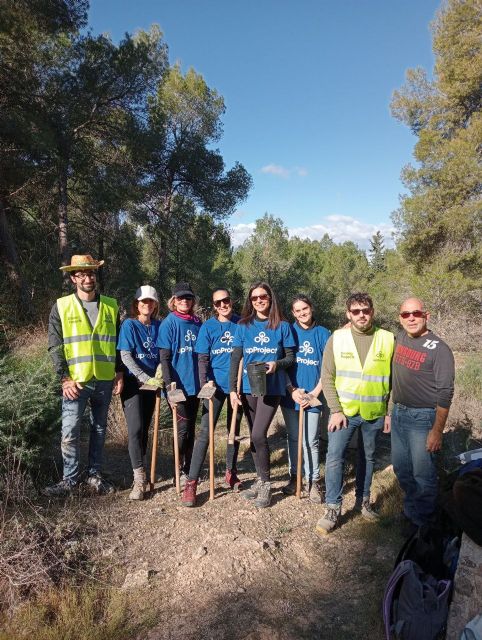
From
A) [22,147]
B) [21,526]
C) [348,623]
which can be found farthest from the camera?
[22,147]

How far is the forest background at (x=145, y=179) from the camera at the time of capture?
30.8ft

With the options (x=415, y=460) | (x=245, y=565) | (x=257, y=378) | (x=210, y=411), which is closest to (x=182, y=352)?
(x=210, y=411)

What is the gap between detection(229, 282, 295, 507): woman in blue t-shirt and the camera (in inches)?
149

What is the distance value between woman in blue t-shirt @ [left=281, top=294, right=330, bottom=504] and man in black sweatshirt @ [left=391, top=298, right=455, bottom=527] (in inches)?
35.5

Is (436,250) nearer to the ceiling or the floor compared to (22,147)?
nearer to the floor

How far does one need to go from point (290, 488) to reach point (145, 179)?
12.6 meters

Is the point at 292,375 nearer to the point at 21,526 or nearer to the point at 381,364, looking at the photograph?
the point at 381,364

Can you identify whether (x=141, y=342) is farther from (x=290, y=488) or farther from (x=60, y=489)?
(x=290, y=488)

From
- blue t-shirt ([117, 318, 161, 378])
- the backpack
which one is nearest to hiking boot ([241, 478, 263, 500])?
blue t-shirt ([117, 318, 161, 378])

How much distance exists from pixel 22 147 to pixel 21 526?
856 cm

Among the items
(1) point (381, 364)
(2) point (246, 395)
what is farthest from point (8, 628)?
(1) point (381, 364)

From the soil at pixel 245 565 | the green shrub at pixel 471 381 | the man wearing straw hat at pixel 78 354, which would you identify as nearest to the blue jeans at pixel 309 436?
the soil at pixel 245 565

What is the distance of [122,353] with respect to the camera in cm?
394

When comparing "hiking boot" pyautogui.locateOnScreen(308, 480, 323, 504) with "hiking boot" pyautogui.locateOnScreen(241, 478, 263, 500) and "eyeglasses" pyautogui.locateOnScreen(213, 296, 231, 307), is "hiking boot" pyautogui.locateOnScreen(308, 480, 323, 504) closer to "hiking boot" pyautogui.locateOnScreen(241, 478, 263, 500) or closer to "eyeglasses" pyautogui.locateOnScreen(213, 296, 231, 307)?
"hiking boot" pyautogui.locateOnScreen(241, 478, 263, 500)
